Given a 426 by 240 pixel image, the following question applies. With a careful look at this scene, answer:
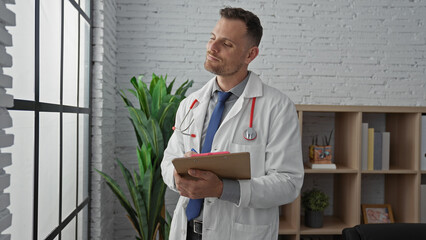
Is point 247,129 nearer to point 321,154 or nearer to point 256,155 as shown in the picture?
point 256,155

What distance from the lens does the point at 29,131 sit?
5.12 feet

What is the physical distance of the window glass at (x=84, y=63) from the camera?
99.0 inches

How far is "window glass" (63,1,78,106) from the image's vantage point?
2.12 meters

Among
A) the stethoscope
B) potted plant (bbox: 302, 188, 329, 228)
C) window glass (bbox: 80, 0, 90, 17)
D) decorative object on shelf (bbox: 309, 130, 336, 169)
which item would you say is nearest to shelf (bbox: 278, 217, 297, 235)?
potted plant (bbox: 302, 188, 329, 228)

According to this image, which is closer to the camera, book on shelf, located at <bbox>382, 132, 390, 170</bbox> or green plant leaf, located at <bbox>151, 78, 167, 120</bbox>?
green plant leaf, located at <bbox>151, 78, 167, 120</bbox>

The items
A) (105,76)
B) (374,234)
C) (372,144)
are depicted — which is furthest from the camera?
(372,144)

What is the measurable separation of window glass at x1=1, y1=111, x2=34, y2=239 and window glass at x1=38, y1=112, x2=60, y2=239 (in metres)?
0.13

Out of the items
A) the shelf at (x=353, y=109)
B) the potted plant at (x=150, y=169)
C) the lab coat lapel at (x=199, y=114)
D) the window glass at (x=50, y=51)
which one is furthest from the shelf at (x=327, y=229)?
the window glass at (x=50, y=51)

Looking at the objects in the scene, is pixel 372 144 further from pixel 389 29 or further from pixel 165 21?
pixel 165 21

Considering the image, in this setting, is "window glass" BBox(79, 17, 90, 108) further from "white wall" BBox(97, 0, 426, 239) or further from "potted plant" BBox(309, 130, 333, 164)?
"potted plant" BBox(309, 130, 333, 164)

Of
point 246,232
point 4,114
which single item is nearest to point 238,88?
point 246,232

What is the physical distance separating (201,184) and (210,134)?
1.05 feet

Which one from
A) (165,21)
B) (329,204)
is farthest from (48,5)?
(329,204)

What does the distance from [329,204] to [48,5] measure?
9.90ft
